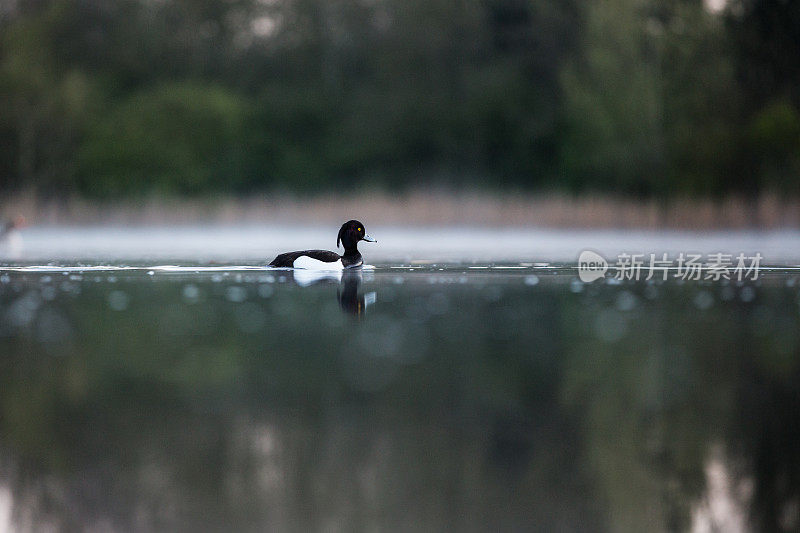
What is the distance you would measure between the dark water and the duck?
4870mm

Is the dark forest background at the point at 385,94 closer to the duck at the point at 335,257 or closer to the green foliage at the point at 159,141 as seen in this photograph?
the green foliage at the point at 159,141

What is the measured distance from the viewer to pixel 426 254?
19.7m

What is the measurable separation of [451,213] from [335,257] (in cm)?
1458

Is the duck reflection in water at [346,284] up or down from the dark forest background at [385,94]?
down

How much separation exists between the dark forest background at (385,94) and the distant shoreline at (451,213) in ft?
19.2

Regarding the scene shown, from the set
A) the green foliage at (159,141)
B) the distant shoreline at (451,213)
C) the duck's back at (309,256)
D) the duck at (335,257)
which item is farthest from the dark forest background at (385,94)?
the duck's back at (309,256)

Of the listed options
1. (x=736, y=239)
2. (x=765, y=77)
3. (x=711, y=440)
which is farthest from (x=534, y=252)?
(x=765, y=77)

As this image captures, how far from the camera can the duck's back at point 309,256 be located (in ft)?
48.1

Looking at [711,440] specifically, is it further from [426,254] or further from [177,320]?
[426,254]

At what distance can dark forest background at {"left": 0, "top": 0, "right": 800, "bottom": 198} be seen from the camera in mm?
37125

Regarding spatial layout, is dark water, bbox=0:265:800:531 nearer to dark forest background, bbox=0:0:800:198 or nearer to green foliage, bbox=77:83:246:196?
dark forest background, bbox=0:0:800:198

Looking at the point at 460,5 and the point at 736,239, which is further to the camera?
the point at 460,5

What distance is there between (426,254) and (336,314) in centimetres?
1008

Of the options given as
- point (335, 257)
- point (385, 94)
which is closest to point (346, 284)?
point (335, 257)
